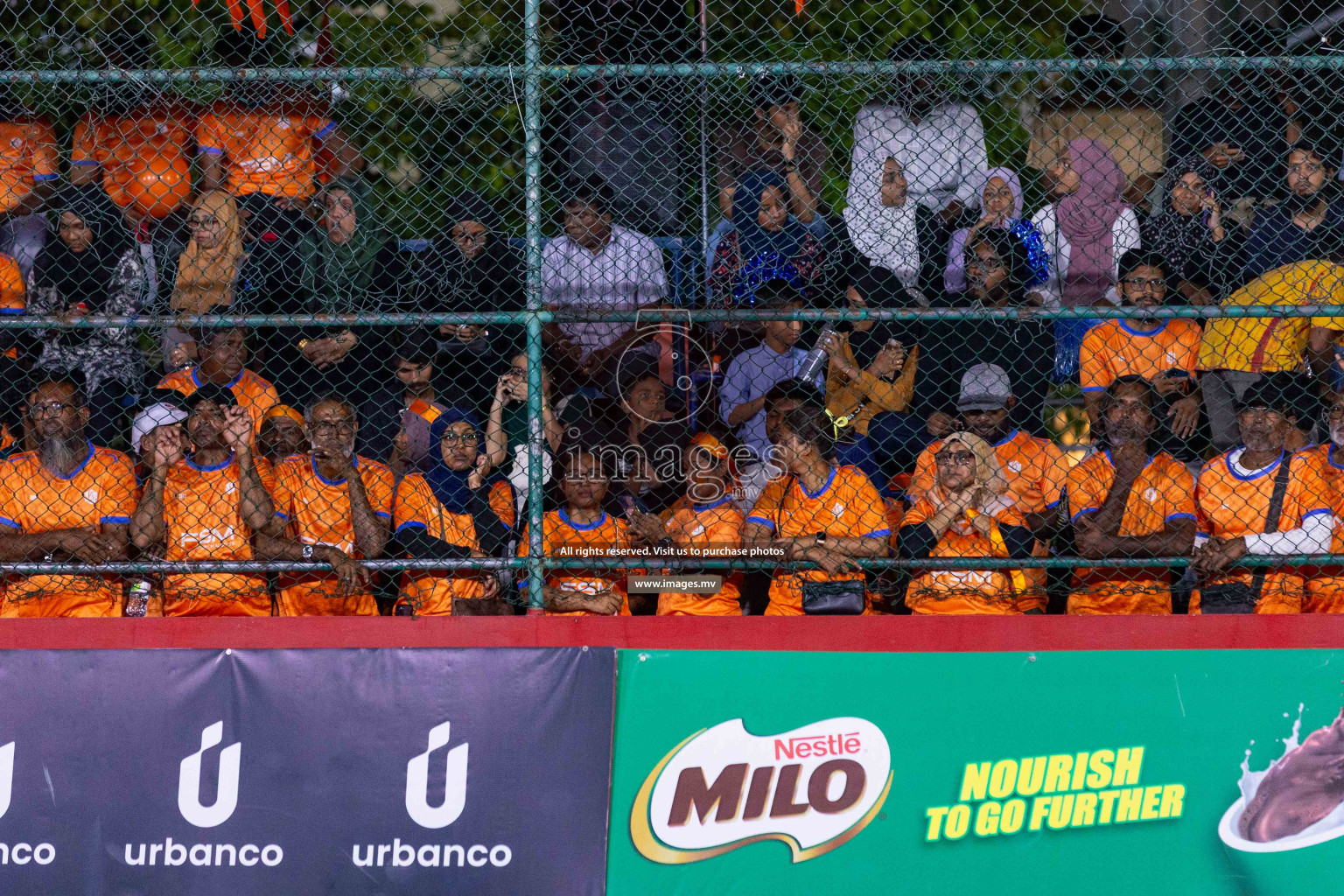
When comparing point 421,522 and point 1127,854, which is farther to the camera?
point 421,522

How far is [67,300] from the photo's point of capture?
5.62m

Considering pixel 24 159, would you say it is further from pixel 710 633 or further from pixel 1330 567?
pixel 1330 567

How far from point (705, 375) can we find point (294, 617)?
2.01 metres

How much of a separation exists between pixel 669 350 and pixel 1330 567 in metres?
2.74

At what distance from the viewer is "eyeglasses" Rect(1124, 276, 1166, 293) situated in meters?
5.38

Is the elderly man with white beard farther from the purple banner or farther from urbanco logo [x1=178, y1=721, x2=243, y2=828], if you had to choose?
urbanco logo [x1=178, y1=721, x2=243, y2=828]

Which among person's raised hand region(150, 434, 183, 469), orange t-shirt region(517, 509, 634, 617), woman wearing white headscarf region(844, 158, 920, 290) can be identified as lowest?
orange t-shirt region(517, 509, 634, 617)

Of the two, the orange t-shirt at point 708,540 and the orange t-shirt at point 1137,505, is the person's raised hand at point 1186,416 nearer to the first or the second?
the orange t-shirt at point 1137,505

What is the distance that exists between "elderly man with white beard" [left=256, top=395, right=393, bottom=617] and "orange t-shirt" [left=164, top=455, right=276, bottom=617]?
103 millimetres

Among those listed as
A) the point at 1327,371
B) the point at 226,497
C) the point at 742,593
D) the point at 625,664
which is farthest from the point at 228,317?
the point at 1327,371

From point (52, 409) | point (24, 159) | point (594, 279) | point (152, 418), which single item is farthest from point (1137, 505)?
point (24, 159)

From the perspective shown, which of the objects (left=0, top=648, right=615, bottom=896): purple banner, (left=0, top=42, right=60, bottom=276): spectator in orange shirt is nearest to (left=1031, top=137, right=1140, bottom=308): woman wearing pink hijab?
(left=0, top=648, right=615, bottom=896): purple banner

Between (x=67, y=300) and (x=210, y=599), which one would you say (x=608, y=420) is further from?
(x=67, y=300)

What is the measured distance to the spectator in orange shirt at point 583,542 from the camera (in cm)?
493
